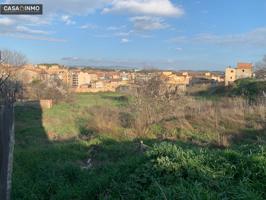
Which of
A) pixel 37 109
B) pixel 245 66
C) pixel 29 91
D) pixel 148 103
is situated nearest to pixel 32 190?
pixel 148 103

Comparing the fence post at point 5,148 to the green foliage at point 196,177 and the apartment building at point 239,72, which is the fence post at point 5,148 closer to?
the green foliage at point 196,177

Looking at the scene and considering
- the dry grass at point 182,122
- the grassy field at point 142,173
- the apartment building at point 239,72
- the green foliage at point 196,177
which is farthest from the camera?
the apartment building at point 239,72

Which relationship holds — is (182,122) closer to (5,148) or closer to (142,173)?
(142,173)

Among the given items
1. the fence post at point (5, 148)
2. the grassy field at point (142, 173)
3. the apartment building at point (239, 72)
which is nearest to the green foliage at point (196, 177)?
the grassy field at point (142, 173)

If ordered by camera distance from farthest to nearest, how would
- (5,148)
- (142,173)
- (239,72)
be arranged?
(239,72), (142,173), (5,148)

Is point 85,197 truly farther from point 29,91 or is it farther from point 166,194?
point 29,91

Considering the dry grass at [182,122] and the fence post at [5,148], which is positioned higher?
the fence post at [5,148]

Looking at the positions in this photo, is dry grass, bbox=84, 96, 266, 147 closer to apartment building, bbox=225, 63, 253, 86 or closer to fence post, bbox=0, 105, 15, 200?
fence post, bbox=0, 105, 15, 200

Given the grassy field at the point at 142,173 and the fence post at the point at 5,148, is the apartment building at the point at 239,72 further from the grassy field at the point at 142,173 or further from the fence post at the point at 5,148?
the fence post at the point at 5,148

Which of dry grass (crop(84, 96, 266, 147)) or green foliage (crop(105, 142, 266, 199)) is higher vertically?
green foliage (crop(105, 142, 266, 199))

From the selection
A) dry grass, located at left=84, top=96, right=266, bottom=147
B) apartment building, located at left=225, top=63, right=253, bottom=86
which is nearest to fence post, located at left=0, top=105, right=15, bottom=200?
dry grass, located at left=84, top=96, right=266, bottom=147

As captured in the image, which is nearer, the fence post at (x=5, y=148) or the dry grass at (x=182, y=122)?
the fence post at (x=5, y=148)

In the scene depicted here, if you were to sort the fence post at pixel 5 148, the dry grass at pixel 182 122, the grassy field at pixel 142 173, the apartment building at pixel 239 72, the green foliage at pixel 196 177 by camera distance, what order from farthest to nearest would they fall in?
the apartment building at pixel 239 72
the dry grass at pixel 182 122
the fence post at pixel 5 148
the grassy field at pixel 142 173
the green foliage at pixel 196 177

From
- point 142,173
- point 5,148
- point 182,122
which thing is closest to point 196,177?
point 142,173
